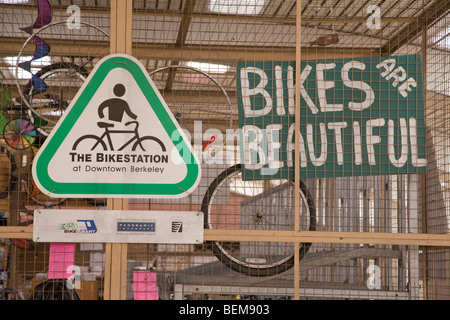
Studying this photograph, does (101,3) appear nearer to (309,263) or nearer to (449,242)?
(309,263)

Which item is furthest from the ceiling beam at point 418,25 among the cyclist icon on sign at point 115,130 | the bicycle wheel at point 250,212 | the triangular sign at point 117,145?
the cyclist icon on sign at point 115,130

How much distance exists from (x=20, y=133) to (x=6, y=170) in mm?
898

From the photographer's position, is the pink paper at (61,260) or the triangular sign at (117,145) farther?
the pink paper at (61,260)

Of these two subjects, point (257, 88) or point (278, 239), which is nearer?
point (278, 239)

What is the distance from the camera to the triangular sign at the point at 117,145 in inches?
119

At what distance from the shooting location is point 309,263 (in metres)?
3.76

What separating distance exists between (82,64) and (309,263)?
6.50 feet

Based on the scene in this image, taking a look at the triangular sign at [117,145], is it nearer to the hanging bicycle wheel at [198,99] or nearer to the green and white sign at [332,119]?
the green and white sign at [332,119]

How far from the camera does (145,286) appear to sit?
316cm

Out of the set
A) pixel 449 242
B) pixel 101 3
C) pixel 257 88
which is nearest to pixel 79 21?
pixel 101 3

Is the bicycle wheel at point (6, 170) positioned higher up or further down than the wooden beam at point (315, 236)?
higher up

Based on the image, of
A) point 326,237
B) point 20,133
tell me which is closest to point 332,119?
point 326,237
